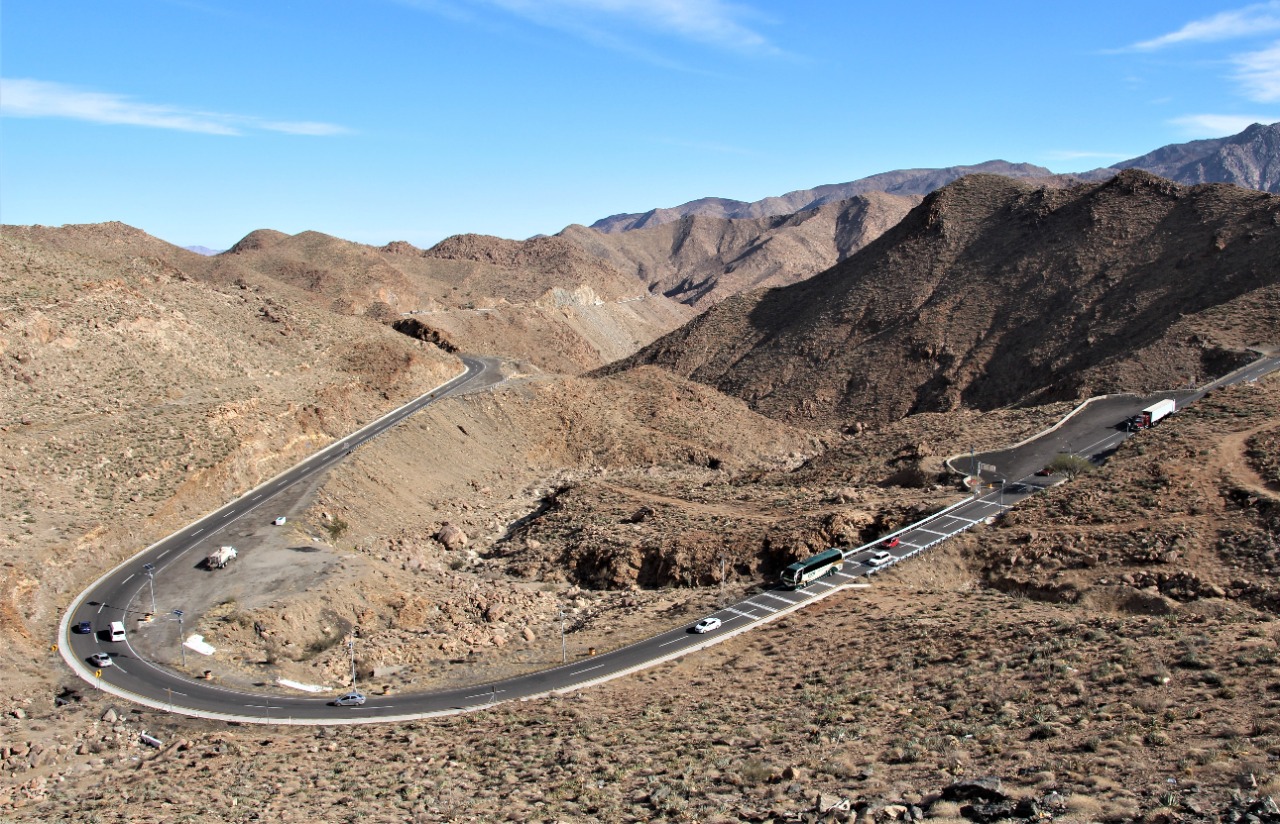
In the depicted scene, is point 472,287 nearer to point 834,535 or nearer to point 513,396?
point 513,396

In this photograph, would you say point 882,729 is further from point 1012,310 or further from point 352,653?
point 1012,310

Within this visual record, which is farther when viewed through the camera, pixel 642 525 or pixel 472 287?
pixel 472 287

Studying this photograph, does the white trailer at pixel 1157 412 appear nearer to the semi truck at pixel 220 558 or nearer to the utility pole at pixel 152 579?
the semi truck at pixel 220 558

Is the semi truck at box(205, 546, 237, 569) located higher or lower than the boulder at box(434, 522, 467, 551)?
higher

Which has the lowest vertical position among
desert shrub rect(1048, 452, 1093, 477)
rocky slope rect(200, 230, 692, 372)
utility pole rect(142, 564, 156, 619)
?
utility pole rect(142, 564, 156, 619)

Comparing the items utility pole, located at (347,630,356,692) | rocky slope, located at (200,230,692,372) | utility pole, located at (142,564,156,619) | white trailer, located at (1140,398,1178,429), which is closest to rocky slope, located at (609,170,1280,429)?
white trailer, located at (1140,398,1178,429)

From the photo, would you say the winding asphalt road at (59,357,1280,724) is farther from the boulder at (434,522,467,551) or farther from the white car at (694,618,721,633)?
the boulder at (434,522,467,551)

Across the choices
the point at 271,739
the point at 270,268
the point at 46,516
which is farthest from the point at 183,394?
the point at 270,268
